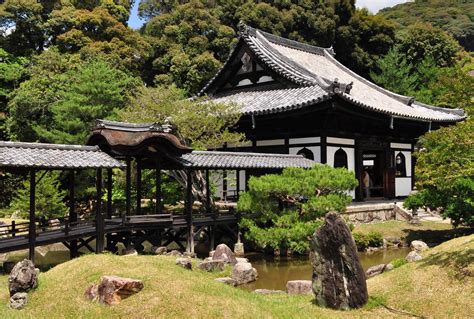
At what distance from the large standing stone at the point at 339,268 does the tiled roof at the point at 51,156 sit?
8463 mm

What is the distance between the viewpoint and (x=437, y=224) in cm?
2184

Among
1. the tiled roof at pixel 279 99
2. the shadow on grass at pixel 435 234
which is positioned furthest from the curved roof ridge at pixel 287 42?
the shadow on grass at pixel 435 234

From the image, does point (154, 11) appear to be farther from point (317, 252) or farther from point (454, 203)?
point (317, 252)

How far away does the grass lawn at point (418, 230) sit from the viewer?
65.8 feet

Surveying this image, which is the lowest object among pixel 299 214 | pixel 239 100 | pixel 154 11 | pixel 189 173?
pixel 299 214

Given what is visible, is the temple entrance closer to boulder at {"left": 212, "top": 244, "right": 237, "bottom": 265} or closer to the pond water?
the pond water

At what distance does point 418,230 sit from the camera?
2106 centimetres

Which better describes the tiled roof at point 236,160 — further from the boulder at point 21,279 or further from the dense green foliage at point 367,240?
the boulder at point 21,279

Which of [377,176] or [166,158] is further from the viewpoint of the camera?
[377,176]

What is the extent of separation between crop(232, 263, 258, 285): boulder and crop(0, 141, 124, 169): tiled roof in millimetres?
5391

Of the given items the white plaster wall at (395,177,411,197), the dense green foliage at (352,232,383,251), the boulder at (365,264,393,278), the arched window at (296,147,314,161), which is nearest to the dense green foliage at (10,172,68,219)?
the arched window at (296,147,314,161)

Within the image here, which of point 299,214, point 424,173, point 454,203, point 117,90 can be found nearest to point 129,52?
point 117,90

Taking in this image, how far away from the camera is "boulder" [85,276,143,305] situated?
29.6ft

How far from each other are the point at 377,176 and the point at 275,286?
1912cm
